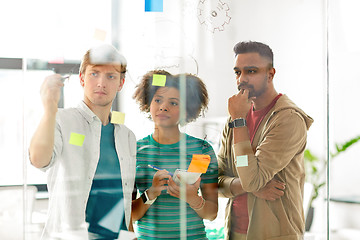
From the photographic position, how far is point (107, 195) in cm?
168

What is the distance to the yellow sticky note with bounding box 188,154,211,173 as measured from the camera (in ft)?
5.86

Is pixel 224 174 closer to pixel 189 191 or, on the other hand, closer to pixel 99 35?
pixel 189 191

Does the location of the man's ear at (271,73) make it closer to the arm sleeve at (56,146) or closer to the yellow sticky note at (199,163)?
the yellow sticky note at (199,163)

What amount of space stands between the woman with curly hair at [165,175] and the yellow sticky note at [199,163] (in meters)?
0.02

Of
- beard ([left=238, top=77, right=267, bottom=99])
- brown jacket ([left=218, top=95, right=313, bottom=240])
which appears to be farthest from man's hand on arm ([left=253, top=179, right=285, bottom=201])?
beard ([left=238, top=77, right=267, bottom=99])

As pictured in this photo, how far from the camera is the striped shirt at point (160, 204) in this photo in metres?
1.73

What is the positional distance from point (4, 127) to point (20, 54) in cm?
30

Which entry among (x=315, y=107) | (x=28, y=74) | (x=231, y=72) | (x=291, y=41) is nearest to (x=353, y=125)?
(x=315, y=107)

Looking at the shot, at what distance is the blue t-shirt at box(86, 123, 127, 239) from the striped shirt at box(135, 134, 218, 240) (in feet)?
0.29

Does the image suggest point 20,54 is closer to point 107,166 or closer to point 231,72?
point 107,166

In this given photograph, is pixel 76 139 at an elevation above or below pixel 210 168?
above

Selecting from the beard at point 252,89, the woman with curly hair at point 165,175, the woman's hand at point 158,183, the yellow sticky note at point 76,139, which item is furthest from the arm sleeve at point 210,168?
the yellow sticky note at point 76,139

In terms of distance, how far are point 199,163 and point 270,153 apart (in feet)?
1.02

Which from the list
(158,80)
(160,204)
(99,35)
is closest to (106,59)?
(99,35)
